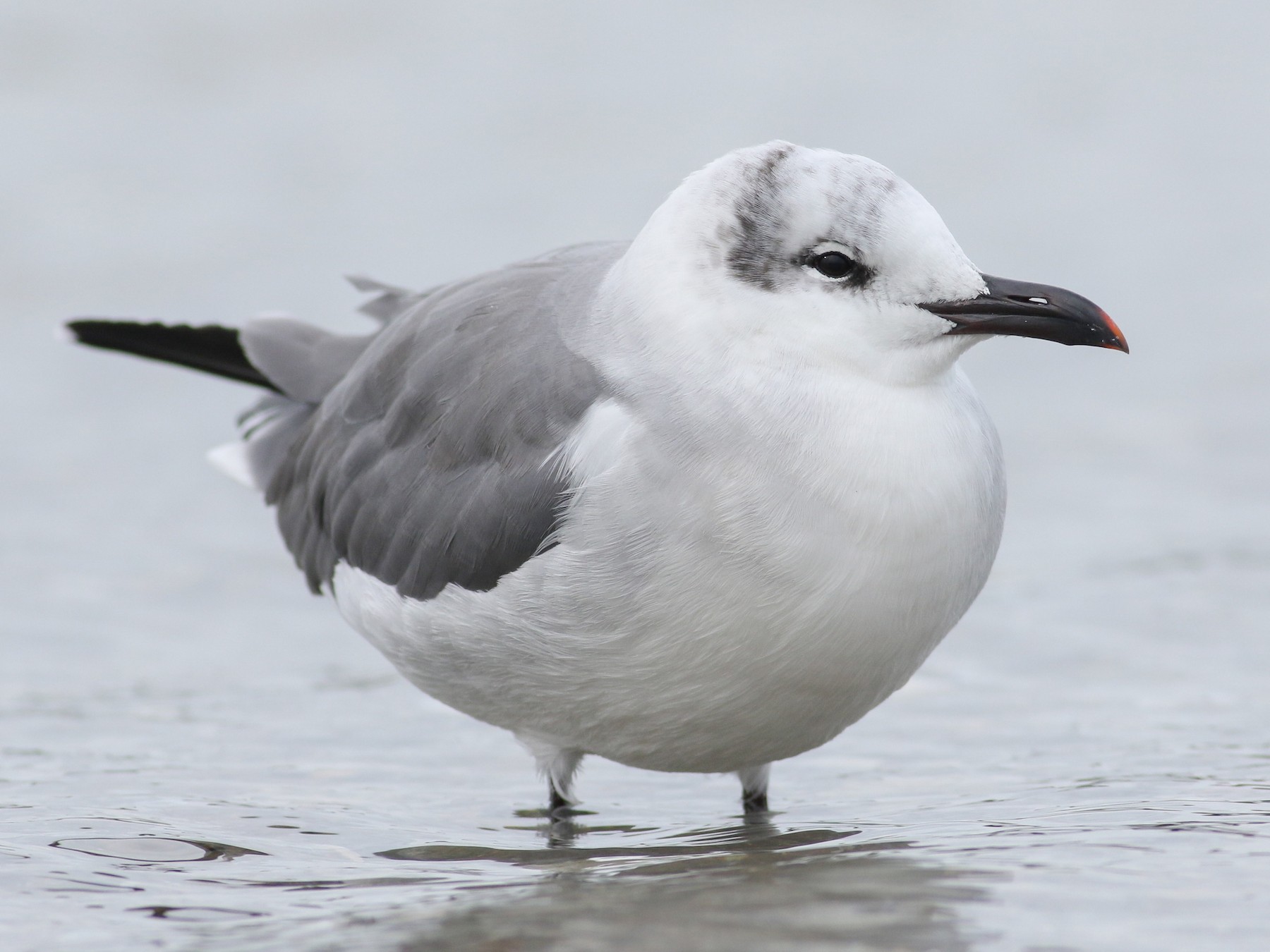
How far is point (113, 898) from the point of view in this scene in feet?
13.3

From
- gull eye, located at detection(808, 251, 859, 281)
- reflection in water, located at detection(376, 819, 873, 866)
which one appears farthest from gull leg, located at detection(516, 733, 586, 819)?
gull eye, located at detection(808, 251, 859, 281)

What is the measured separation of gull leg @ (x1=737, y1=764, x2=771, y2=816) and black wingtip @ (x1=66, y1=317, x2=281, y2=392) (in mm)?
2424

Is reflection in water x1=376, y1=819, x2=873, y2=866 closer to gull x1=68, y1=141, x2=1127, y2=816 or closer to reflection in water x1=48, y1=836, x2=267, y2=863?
gull x1=68, y1=141, x2=1127, y2=816

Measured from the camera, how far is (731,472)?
4.24 metres

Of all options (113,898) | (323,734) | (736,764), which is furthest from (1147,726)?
(113,898)

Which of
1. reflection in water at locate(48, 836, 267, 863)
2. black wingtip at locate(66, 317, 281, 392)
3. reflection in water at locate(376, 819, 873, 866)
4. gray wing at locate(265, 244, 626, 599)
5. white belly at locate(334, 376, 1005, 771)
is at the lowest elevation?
reflection in water at locate(376, 819, 873, 866)

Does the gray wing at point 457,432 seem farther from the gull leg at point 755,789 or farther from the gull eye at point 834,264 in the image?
the gull leg at point 755,789

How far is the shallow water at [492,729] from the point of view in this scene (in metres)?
3.93

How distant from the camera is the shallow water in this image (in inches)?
155

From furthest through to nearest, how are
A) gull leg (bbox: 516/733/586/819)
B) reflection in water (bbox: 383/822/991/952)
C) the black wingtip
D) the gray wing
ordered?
the black wingtip
gull leg (bbox: 516/733/586/819)
the gray wing
reflection in water (bbox: 383/822/991/952)

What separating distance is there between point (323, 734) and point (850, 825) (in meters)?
2.25

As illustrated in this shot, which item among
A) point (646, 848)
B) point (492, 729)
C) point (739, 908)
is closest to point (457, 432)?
point (646, 848)

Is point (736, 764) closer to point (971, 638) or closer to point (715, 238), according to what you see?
point (715, 238)

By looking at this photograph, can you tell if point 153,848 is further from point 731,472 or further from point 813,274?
point 813,274
